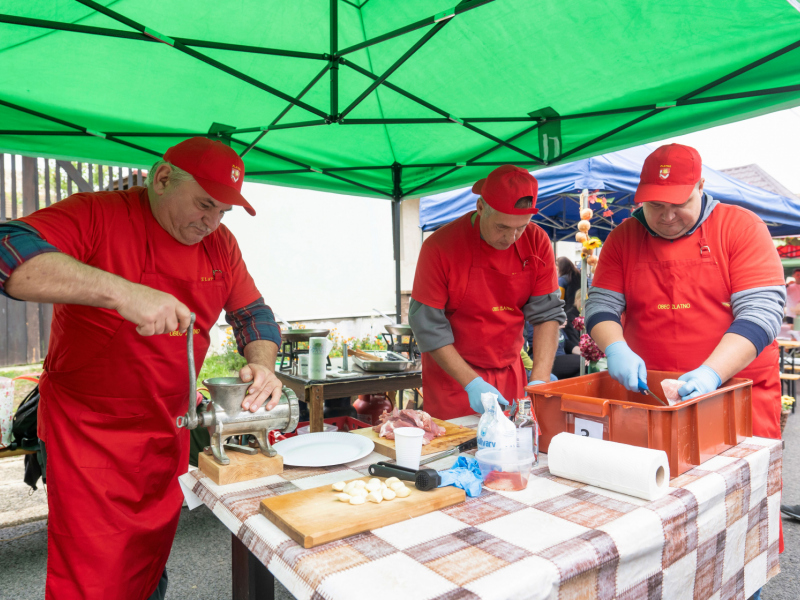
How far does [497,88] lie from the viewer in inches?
112

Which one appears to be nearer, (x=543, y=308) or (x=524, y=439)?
(x=524, y=439)

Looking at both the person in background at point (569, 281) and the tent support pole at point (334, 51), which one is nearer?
the tent support pole at point (334, 51)

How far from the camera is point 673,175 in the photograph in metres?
2.01

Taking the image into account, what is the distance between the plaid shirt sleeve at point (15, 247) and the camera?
1.43m

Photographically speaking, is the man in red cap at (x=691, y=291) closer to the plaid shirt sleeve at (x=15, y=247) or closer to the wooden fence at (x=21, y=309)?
the plaid shirt sleeve at (x=15, y=247)

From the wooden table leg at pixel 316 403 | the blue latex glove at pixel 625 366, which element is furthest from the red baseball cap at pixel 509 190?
the wooden table leg at pixel 316 403

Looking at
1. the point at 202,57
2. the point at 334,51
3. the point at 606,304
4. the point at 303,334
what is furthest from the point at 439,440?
the point at 303,334

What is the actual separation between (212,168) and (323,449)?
3.67 feet

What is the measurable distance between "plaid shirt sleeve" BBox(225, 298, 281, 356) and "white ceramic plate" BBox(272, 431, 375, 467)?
563 millimetres

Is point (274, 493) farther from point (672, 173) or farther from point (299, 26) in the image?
point (299, 26)

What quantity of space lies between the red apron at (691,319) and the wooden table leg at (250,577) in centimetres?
175

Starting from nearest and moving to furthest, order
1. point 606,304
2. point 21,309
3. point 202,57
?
point 606,304
point 202,57
point 21,309

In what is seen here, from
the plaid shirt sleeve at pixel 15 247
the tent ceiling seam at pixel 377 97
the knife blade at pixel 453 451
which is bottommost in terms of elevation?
the knife blade at pixel 453 451

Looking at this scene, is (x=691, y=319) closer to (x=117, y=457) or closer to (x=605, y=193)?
(x=117, y=457)
